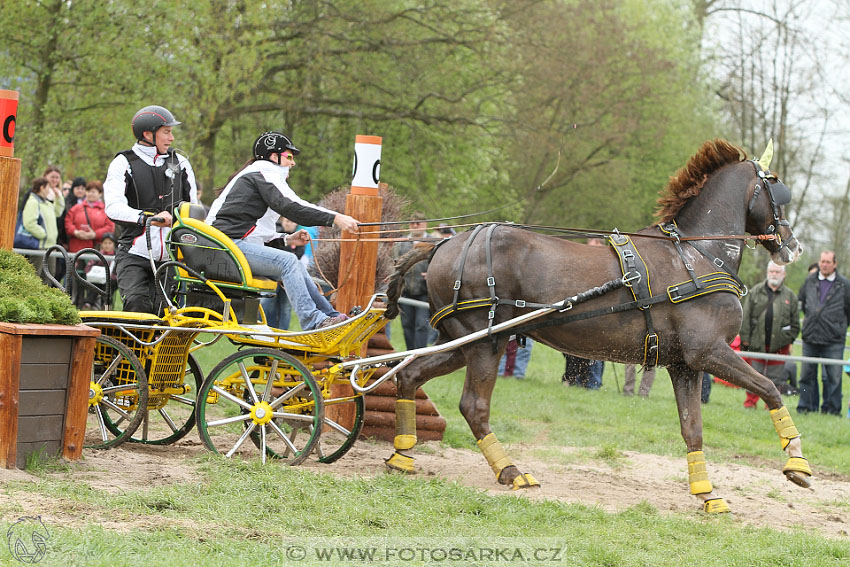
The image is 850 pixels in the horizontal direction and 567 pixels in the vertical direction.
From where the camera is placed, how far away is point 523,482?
698 centimetres

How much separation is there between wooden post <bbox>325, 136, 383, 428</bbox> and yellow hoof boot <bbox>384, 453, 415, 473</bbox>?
39.5 inches

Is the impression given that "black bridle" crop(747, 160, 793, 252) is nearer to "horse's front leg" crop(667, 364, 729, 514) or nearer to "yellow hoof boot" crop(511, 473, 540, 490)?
"horse's front leg" crop(667, 364, 729, 514)

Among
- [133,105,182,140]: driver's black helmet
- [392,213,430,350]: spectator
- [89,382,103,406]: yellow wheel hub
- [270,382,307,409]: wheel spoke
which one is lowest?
[89,382,103,406]: yellow wheel hub

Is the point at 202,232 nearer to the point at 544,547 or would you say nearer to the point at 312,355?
the point at 312,355

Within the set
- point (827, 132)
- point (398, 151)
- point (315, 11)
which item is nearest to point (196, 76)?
point (315, 11)

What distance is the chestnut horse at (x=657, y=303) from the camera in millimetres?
6805

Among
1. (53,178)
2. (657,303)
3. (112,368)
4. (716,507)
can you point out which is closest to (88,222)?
(53,178)

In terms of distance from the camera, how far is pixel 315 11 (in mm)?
19781

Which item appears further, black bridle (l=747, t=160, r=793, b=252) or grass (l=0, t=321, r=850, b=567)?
black bridle (l=747, t=160, r=793, b=252)

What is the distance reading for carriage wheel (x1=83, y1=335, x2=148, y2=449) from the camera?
704 centimetres

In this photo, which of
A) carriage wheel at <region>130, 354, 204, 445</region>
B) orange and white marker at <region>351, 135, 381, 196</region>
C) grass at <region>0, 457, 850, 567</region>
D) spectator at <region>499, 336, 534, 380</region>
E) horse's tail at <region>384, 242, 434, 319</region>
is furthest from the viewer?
spectator at <region>499, 336, 534, 380</region>

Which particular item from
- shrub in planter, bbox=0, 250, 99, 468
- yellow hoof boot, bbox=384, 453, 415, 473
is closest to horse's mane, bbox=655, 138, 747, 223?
yellow hoof boot, bbox=384, 453, 415, 473

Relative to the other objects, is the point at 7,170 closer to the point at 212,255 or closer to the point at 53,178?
the point at 212,255

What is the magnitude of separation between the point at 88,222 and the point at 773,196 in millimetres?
8952
